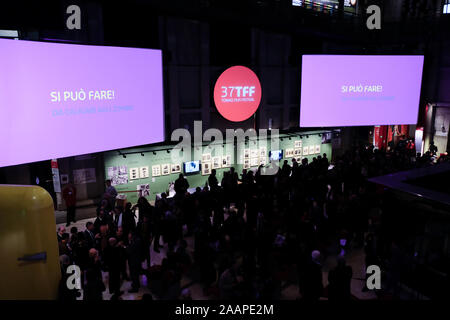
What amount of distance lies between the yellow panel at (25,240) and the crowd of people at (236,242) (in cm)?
309

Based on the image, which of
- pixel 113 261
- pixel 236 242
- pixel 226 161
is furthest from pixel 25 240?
pixel 226 161

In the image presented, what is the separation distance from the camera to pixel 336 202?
30.9 feet

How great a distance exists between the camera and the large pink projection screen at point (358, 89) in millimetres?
15781

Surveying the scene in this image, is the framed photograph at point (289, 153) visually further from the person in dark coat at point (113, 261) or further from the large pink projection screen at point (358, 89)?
the person in dark coat at point (113, 261)

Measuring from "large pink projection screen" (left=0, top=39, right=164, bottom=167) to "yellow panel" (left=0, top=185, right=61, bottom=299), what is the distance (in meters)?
6.28

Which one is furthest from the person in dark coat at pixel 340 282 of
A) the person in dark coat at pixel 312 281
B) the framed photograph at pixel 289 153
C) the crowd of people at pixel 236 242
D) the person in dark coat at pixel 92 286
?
the framed photograph at pixel 289 153

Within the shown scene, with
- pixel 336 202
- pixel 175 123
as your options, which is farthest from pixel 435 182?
pixel 175 123

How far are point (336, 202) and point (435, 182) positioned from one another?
103 inches

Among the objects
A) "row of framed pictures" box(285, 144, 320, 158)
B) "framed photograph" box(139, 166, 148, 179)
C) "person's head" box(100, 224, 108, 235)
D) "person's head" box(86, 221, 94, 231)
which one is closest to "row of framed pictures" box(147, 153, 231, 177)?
"framed photograph" box(139, 166, 148, 179)

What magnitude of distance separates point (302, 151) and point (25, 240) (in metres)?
15.7

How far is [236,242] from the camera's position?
26.6 ft

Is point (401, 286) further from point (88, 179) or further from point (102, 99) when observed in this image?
point (88, 179)

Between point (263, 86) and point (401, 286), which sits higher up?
point (263, 86)

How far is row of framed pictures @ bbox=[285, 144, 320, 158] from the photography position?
55.8ft
